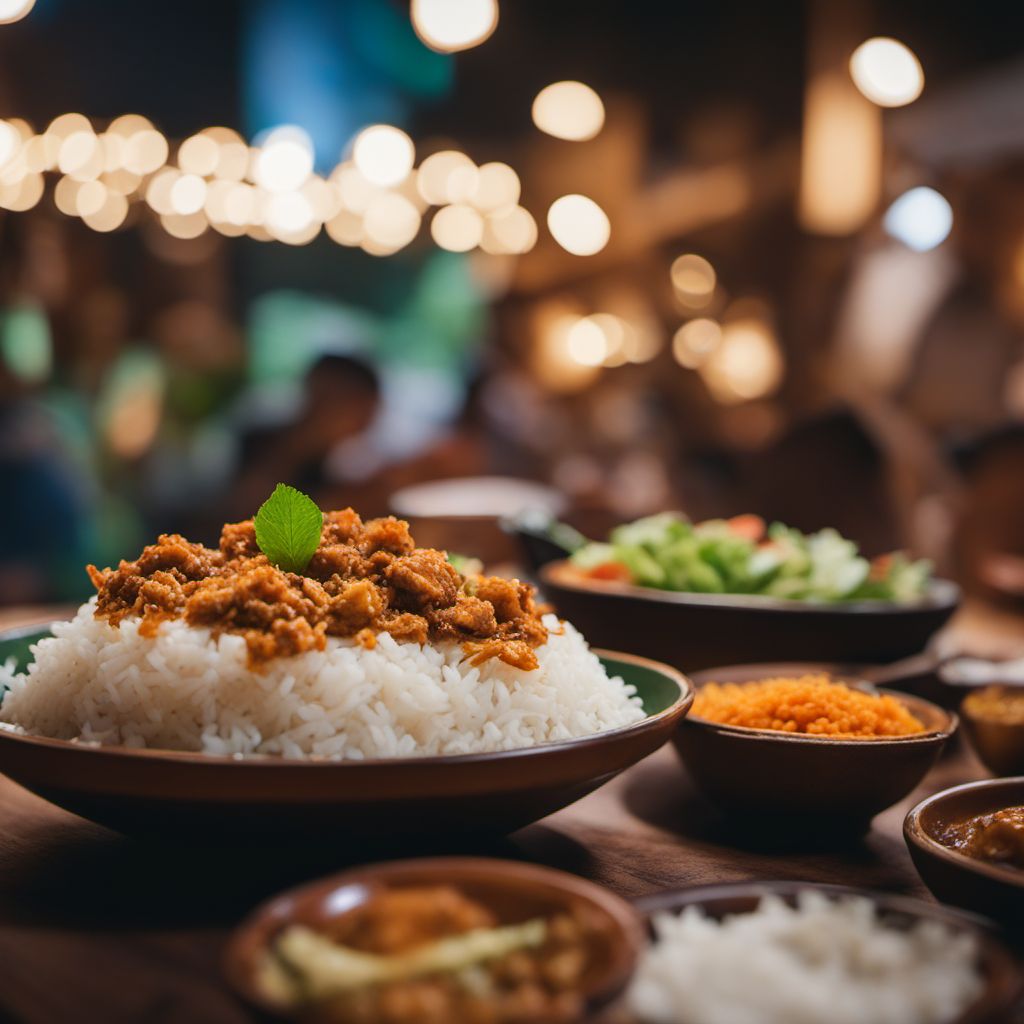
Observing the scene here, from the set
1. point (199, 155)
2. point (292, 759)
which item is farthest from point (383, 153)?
point (292, 759)

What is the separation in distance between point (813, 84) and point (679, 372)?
393cm

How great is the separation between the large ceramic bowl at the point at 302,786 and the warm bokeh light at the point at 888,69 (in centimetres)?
411

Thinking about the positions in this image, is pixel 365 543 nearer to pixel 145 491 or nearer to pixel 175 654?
pixel 175 654

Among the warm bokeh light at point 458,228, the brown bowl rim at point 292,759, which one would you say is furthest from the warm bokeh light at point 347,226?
the brown bowl rim at point 292,759

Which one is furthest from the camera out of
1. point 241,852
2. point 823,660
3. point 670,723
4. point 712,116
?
point 712,116

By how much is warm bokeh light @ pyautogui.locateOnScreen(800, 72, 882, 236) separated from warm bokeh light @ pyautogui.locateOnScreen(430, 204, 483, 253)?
162 inches

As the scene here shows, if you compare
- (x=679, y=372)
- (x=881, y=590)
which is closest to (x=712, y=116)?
(x=679, y=372)

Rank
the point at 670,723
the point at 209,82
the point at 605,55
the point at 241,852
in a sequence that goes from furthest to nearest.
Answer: the point at 209,82 < the point at 605,55 < the point at 670,723 < the point at 241,852

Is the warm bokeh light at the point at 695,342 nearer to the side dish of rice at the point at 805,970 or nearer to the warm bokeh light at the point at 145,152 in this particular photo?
the warm bokeh light at the point at 145,152

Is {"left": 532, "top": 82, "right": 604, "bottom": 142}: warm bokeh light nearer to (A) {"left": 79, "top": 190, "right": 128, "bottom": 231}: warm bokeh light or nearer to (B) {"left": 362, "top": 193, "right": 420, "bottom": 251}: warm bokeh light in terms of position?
(B) {"left": 362, "top": 193, "right": 420, "bottom": 251}: warm bokeh light

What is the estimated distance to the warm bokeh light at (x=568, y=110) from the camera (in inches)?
280

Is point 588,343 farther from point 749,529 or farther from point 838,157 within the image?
point 749,529

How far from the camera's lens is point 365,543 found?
63.6 inches

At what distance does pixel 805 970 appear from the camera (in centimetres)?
93
